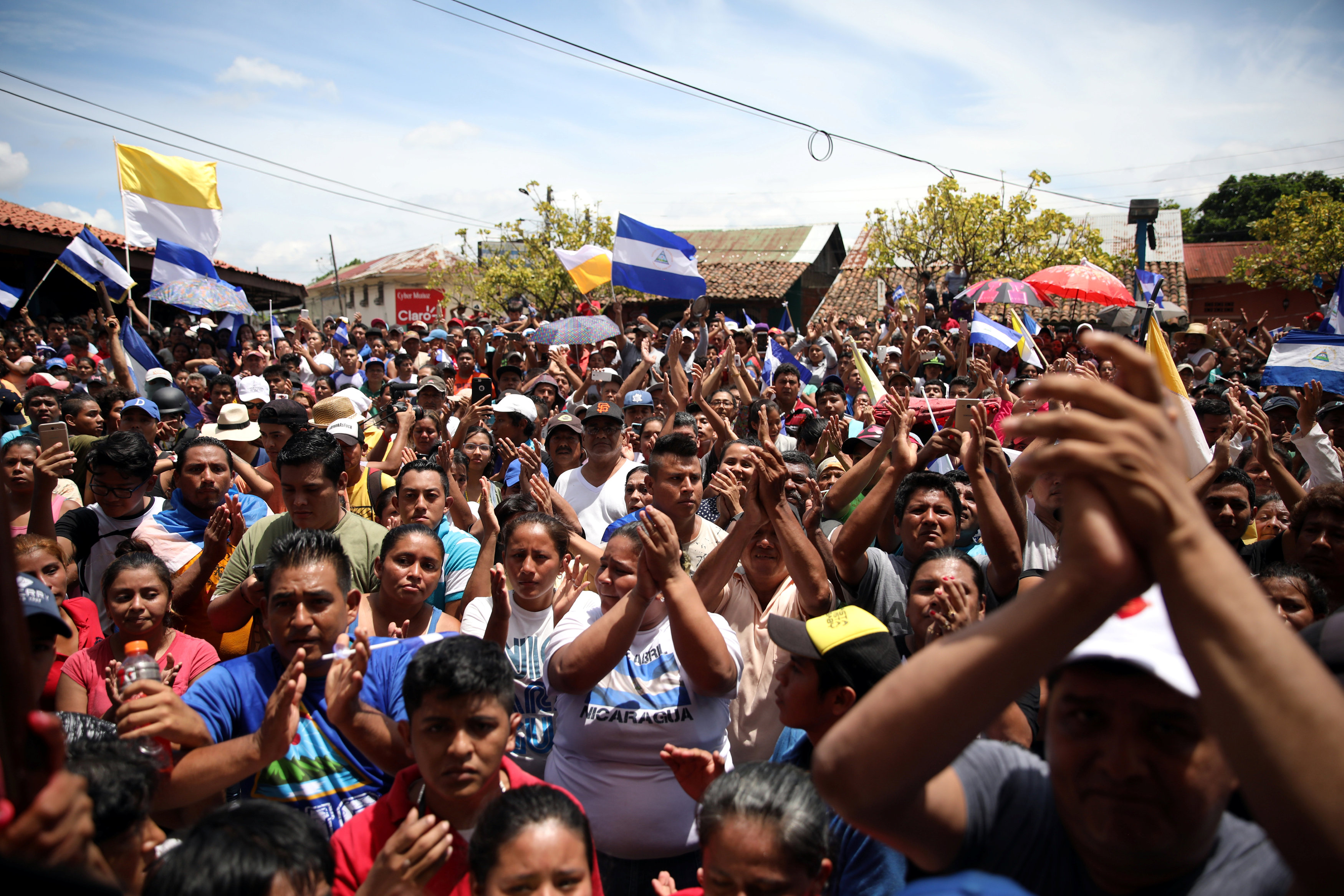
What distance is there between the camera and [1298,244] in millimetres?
29766

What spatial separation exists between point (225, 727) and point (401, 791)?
28.5 inches

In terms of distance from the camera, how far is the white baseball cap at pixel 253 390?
8.28m

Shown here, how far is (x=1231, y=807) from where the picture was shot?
1897mm

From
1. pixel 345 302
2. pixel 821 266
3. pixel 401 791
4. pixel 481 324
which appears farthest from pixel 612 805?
pixel 345 302

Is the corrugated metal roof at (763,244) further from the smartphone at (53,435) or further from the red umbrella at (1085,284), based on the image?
the smartphone at (53,435)

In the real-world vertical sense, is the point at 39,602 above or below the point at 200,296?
below

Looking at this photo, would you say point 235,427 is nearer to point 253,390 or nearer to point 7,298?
point 253,390

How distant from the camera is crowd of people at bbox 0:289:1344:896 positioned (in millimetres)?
1083

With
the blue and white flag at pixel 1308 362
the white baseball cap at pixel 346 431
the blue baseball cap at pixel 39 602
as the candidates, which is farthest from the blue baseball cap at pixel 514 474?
the blue and white flag at pixel 1308 362

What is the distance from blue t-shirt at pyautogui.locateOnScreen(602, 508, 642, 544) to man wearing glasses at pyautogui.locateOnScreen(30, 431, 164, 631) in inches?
105

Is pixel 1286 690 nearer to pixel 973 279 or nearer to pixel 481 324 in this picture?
pixel 481 324

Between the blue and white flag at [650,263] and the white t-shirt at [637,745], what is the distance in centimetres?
823

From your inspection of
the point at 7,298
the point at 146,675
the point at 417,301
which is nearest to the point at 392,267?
the point at 417,301

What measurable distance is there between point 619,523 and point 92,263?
961cm
